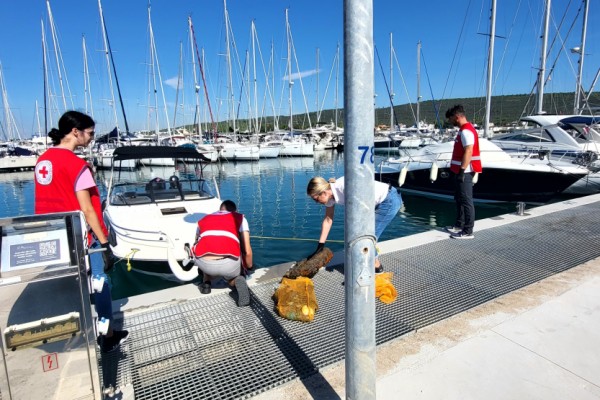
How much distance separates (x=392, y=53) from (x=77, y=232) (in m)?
43.4

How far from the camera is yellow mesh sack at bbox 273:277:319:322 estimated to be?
3.38 metres

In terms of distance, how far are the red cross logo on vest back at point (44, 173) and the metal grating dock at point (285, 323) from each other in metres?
1.44

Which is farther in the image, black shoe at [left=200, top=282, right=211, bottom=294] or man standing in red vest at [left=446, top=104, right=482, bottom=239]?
man standing in red vest at [left=446, top=104, right=482, bottom=239]

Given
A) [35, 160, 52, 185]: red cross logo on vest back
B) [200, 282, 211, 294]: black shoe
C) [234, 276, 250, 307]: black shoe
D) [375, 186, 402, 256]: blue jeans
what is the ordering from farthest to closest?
[375, 186, 402, 256]: blue jeans → [200, 282, 211, 294]: black shoe → [234, 276, 250, 307]: black shoe → [35, 160, 52, 185]: red cross logo on vest back

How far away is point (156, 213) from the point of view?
21.5ft

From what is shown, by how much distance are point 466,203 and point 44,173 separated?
5530 millimetres

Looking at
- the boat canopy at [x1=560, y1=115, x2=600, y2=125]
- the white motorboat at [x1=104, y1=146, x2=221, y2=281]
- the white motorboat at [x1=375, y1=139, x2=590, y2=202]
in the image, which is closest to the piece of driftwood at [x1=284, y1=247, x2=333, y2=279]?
the white motorboat at [x1=104, y1=146, x2=221, y2=281]

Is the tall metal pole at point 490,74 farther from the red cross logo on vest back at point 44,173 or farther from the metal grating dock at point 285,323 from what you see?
the red cross logo on vest back at point 44,173

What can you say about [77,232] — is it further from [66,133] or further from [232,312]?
[232,312]

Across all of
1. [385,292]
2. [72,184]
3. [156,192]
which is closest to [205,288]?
[72,184]

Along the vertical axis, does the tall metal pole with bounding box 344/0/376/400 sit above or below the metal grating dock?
above

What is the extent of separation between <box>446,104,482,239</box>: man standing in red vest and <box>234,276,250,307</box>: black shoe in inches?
146

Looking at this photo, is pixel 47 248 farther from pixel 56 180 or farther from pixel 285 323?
pixel 285 323

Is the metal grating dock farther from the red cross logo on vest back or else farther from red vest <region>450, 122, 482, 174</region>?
the red cross logo on vest back
